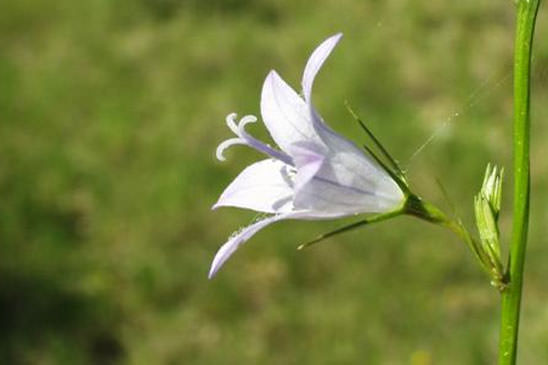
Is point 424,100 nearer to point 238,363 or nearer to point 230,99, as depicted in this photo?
point 230,99

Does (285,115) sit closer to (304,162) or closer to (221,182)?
(304,162)

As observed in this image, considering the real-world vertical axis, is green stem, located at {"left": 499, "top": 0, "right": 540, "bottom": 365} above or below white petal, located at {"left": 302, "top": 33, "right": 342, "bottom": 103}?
below

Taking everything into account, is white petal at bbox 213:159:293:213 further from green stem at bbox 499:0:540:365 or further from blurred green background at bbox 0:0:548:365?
blurred green background at bbox 0:0:548:365

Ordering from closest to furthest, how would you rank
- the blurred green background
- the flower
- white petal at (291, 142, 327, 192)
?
white petal at (291, 142, 327, 192) → the flower → the blurred green background

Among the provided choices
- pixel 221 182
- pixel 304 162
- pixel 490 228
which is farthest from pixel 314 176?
pixel 221 182

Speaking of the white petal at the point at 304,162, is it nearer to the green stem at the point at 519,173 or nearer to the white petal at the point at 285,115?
the white petal at the point at 285,115

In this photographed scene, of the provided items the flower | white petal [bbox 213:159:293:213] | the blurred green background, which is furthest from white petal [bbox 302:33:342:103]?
the blurred green background
